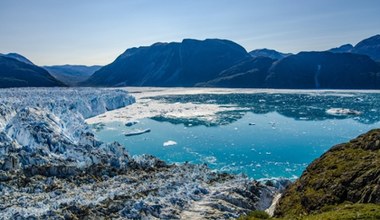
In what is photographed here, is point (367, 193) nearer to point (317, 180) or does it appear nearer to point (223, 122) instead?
point (317, 180)

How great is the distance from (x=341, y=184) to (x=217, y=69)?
144 metres

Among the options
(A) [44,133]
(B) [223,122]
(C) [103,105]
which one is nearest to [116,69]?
(C) [103,105]

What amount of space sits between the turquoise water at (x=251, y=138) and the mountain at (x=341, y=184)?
328 inches

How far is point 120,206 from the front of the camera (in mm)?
12773

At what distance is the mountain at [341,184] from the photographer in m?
9.15

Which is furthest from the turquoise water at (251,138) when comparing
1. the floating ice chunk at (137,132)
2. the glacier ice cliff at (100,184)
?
the glacier ice cliff at (100,184)

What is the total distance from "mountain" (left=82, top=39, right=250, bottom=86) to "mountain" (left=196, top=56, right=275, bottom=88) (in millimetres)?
12099

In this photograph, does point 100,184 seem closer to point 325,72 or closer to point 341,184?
point 341,184

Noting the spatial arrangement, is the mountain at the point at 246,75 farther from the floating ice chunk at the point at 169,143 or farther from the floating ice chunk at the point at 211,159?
the floating ice chunk at the point at 211,159

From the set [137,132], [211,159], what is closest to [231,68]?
[137,132]

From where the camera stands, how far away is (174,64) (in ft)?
541

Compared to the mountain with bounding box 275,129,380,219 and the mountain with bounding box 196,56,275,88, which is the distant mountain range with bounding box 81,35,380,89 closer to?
the mountain with bounding box 196,56,275,88

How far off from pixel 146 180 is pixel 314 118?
102ft

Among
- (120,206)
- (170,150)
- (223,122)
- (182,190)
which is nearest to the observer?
(120,206)
